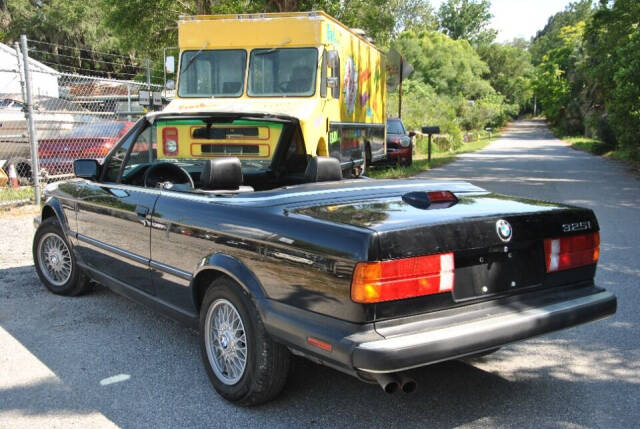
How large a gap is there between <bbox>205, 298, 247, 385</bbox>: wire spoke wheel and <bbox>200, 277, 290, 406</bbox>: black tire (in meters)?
0.04

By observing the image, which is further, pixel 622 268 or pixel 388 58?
pixel 388 58

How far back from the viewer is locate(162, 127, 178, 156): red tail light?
5004 mm

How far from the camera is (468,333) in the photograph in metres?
2.82

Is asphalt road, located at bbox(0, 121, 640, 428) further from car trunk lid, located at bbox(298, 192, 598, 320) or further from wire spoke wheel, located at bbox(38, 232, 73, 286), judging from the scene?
car trunk lid, located at bbox(298, 192, 598, 320)

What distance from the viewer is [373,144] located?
47.0 feet

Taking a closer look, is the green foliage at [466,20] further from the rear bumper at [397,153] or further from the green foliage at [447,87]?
the rear bumper at [397,153]

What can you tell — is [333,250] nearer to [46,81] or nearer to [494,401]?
[494,401]

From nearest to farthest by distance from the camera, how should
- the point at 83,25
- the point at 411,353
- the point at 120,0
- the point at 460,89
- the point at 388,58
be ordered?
1. the point at 411,353
2. the point at 388,58
3. the point at 120,0
4. the point at 83,25
5. the point at 460,89

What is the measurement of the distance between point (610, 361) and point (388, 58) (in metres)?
13.5

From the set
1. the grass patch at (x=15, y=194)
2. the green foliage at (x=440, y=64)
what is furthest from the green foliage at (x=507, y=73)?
the grass patch at (x=15, y=194)

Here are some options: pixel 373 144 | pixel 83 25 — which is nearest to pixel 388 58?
pixel 373 144

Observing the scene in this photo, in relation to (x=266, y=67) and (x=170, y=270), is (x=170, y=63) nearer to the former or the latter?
(x=266, y=67)

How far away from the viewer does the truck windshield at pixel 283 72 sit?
31.9 feet

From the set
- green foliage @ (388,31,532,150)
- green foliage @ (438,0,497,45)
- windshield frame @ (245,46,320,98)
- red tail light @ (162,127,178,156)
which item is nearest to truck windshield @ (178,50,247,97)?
windshield frame @ (245,46,320,98)
